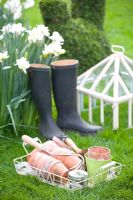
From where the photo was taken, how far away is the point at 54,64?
14.4 ft

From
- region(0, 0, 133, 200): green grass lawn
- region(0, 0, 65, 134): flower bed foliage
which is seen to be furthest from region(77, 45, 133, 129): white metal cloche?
region(0, 0, 65, 134): flower bed foliage

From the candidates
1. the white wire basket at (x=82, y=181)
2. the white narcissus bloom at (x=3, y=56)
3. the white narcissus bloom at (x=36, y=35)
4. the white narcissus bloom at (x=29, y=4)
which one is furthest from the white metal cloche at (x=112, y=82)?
the white wire basket at (x=82, y=181)

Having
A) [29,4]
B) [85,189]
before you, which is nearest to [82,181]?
[85,189]

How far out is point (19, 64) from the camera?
13.3ft

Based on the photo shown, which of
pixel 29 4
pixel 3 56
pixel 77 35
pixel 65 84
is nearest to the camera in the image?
pixel 3 56

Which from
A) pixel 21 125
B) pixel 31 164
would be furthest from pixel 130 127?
pixel 31 164

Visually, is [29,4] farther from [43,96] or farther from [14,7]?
[43,96]

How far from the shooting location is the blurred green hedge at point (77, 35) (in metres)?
5.83

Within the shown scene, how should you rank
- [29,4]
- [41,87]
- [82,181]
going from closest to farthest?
[82,181], [41,87], [29,4]

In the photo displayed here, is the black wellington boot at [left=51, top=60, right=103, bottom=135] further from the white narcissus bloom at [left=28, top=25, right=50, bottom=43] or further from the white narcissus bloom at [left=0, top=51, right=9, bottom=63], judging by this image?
the white narcissus bloom at [left=0, top=51, right=9, bottom=63]

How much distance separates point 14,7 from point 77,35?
3.75ft

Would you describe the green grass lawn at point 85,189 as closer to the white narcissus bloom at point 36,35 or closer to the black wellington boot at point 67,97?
the black wellington boot at point 67,97

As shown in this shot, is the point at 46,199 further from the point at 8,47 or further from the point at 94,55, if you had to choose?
the point at 94,55

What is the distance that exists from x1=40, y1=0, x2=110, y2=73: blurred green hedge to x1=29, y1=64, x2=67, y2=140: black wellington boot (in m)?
1.64
